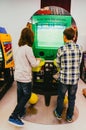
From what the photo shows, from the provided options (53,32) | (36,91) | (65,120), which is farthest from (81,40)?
(65,120)

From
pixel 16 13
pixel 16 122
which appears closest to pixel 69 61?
pixel 16 122

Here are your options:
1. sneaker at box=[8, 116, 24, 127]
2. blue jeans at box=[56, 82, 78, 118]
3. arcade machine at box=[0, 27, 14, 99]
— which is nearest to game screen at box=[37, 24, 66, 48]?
arcade machine at box=[0, 27, 14, 99]

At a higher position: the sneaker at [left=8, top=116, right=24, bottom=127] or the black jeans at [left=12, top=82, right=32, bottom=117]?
the black jeans at [left=12, top=82, right=32, bottom=117]

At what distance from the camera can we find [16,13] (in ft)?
17.2

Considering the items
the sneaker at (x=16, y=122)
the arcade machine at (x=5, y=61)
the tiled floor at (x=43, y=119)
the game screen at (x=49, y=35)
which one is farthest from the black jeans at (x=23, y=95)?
the game screen at (x=49, y=35)

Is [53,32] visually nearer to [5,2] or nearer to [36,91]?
[36,91]

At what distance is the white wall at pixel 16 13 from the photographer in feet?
16.9

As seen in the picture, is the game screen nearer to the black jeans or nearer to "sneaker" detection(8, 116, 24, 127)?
the black jeans

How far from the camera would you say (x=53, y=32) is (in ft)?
11.4

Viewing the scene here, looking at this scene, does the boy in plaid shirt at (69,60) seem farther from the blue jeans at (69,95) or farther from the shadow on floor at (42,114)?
the shadow on floor at (42,114)

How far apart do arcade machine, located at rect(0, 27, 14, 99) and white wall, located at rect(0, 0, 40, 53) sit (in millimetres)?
1329

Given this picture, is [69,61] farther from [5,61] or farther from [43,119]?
[5,61]

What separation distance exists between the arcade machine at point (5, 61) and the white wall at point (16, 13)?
1.33 m

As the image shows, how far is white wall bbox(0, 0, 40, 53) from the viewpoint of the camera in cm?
515
